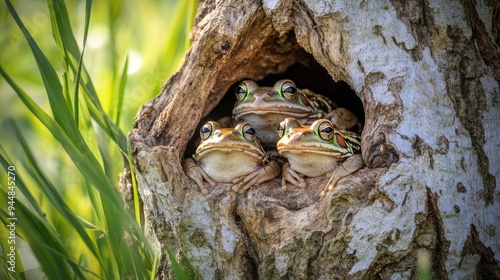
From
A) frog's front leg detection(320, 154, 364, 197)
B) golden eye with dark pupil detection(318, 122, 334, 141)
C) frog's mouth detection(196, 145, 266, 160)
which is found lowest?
frog's front leg detection(320, 154, 364, 197)

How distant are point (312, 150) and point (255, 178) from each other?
16.6 inches

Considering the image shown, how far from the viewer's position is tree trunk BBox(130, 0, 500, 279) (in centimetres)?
318

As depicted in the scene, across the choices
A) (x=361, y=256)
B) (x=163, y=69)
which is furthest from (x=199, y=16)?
(x=361, y=256)

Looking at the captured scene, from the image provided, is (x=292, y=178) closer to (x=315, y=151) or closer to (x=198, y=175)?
(x=315, y=151)

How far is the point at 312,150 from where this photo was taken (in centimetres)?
372

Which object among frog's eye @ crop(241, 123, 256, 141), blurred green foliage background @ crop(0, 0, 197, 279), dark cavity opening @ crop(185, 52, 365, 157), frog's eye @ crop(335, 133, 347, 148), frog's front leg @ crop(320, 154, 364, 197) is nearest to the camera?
frog's front leg @ crop(320, 154, 364, 197)

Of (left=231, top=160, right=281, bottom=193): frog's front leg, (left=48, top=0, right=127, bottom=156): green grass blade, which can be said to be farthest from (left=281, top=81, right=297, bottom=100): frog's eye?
(left=48, top=0, right=127, bottom=156): green grass blade

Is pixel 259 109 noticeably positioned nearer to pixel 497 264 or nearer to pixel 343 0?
pixel 343 0

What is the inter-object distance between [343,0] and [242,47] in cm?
84

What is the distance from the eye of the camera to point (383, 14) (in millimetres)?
3514

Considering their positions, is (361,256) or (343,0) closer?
(361,256)

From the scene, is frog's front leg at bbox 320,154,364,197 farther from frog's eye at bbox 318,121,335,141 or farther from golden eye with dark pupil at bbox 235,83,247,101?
golden eye with dark pupil at bbox 235,83,247,101

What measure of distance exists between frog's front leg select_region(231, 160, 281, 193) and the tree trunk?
5 centimetres

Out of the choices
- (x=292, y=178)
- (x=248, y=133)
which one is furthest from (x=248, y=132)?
(x=292, y=178)
